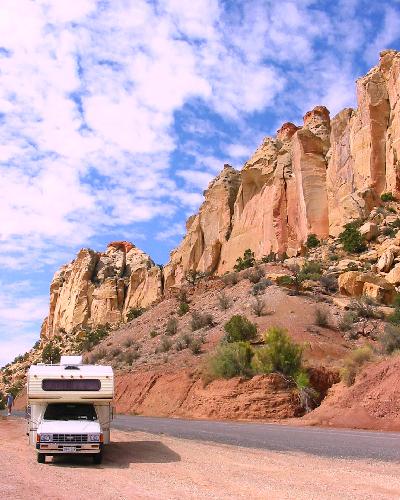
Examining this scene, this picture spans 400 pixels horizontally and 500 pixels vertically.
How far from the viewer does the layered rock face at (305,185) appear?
60.4 metres

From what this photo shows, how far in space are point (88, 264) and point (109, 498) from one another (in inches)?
3844

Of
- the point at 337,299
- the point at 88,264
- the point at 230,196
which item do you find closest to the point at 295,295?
the point at 337,299

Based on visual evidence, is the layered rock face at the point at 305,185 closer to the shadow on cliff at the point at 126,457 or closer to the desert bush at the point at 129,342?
the desert bush at the point at 129,342

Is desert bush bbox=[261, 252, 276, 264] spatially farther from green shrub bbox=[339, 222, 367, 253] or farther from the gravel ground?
the gravel ground

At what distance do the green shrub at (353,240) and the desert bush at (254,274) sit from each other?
306 inches

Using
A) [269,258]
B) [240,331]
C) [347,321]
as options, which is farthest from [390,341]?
[269,258]

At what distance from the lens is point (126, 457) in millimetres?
15547

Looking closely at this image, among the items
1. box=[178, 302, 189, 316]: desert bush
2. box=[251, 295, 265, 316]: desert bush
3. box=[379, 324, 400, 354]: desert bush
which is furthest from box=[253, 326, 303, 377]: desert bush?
box=[178, 302, 189, 316]: desert bush

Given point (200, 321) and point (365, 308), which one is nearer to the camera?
point (365, 308)

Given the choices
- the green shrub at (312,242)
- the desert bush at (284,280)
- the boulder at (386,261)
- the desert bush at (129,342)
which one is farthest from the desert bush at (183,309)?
the boulder at (386,261)

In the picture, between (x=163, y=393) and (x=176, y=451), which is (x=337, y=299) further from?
(x=176, y=451)

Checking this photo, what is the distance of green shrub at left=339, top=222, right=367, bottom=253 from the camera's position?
179ft

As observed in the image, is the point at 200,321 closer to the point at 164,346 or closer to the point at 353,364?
the point at 164,346

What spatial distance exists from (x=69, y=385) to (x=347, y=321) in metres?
30.2
